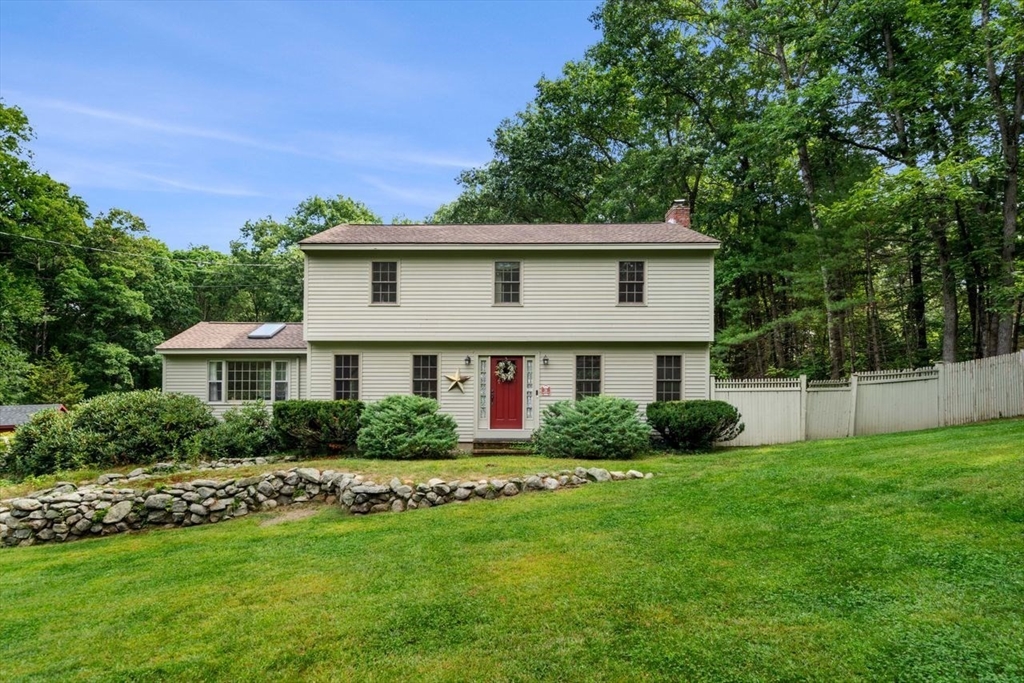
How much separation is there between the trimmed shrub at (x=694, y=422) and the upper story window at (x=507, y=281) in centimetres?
460

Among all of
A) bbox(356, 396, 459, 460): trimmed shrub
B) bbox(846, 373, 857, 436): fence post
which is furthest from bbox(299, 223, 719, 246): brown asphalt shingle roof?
bbox(846, 373, 857, 436): fence post

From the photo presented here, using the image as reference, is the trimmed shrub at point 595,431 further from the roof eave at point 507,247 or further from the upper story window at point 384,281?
the upper story window at point 384,281

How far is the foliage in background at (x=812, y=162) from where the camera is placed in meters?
13.5

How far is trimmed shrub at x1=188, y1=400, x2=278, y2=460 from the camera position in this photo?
456 inches

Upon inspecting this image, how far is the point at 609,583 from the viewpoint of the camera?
428cm

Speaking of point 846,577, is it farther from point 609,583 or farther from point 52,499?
point 52,499

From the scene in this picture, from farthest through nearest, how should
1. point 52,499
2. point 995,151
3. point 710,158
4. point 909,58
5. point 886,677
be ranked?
point 710,158 → point 909,58 → point 995,151 → point 52,499 → point 886,677

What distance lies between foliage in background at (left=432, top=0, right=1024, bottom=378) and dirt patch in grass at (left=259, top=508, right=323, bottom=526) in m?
14.9

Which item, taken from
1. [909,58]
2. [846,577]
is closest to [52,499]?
[846,577]

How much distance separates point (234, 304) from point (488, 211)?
65.9 ft

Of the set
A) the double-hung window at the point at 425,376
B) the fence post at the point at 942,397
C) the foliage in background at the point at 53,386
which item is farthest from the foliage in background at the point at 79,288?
the fence post at the point at 942,397

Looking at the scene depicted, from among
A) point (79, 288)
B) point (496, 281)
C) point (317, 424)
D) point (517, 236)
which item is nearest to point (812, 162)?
point (517, 236)

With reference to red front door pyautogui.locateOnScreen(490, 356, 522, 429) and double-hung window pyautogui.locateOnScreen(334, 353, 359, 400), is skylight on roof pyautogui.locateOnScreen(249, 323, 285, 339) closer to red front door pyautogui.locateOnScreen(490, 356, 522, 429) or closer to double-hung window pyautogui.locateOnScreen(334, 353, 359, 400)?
double-hung window pyautogui.locateOnScreen(334, 353, 359, 400)

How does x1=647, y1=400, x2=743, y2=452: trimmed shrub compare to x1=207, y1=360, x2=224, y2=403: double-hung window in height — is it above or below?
below
